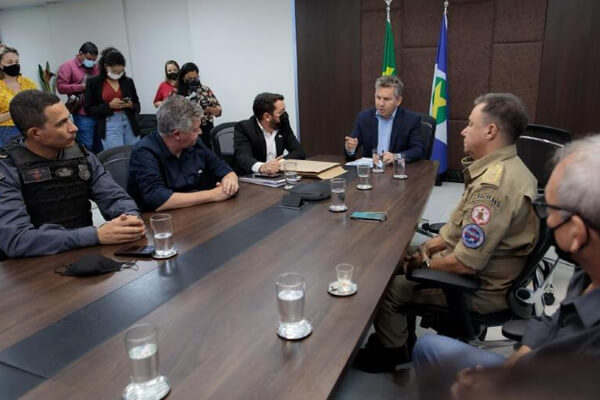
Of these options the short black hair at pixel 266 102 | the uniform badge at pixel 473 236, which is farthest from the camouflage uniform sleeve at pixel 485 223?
the short black hair at pixel 266 102

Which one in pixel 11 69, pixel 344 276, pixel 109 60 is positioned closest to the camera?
pixel 344 276

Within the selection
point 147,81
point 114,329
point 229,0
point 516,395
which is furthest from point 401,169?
point 147,81

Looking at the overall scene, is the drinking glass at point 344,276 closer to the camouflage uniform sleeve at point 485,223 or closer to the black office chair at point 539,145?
the camouflage uniform sleeve at point 485,223

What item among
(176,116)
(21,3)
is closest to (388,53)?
(176,116)

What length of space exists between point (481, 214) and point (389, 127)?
6.60 ft

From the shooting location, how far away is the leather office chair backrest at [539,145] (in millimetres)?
2748

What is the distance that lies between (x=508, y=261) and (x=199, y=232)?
4.01ft

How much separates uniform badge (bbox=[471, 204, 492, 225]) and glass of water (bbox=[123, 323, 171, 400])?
3.85 feet

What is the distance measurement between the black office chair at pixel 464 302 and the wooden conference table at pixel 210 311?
18 cm

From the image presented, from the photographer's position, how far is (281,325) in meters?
1.12

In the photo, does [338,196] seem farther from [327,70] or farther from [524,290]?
[327,70]

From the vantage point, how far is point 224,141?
3533 millimetres

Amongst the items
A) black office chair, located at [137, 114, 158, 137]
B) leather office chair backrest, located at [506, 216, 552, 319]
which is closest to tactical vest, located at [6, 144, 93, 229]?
leather office chair backrest, located at [506, 216, 552, 319]

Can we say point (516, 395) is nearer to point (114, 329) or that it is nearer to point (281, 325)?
point (281, 325)
